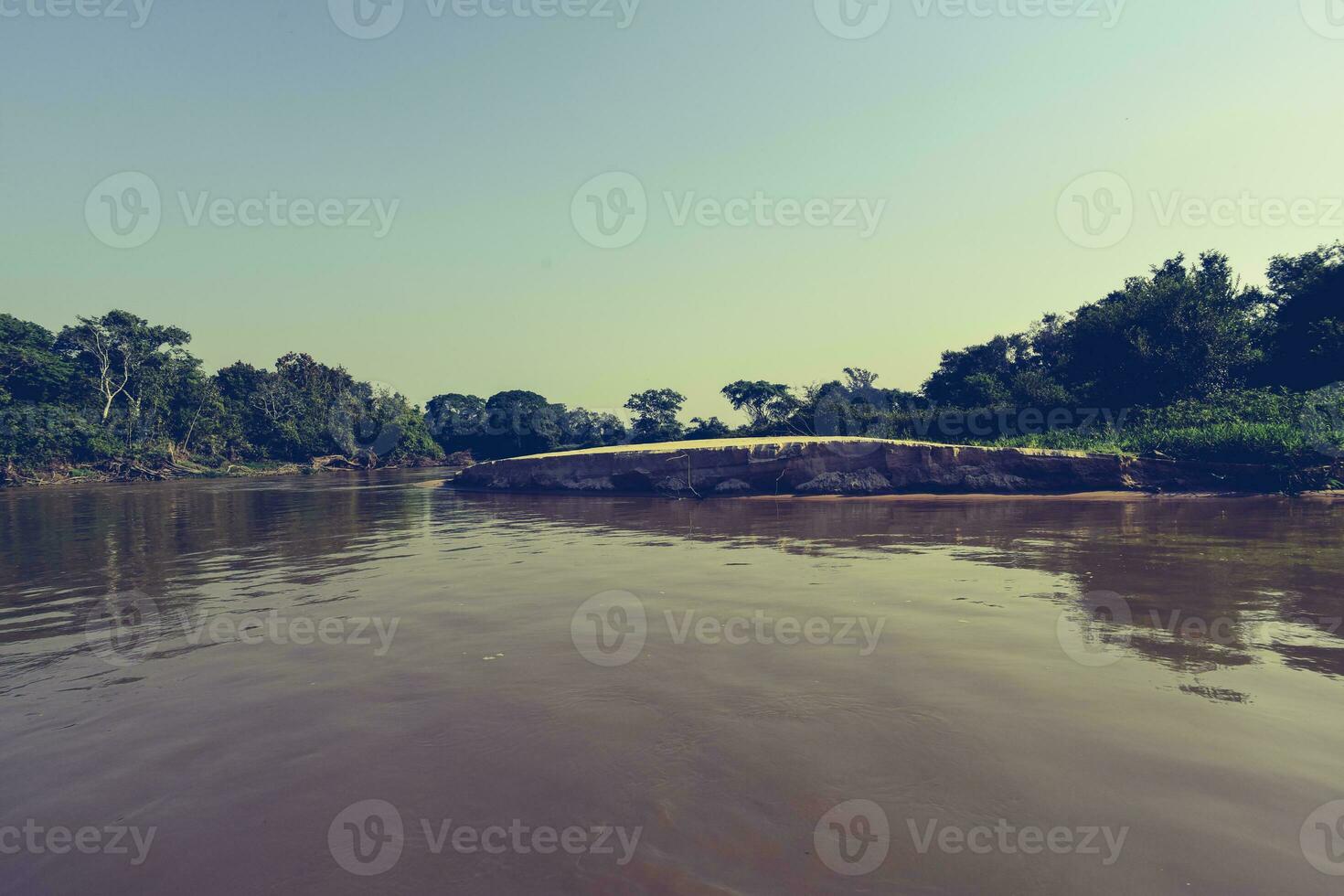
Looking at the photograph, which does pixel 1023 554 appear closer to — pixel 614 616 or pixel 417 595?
pixel 614 616

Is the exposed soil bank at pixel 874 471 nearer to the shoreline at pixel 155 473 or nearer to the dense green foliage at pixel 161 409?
the shoreline at pixel 155 473

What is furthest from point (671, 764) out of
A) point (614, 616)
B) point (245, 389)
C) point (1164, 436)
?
point (245, 389)

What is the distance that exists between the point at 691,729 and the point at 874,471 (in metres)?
13.1

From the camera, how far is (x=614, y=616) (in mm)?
5293

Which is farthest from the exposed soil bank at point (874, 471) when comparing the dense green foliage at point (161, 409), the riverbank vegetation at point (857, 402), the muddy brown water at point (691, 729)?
the dense green foliage at point (161, 409)

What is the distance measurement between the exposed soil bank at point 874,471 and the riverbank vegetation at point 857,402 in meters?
1.05

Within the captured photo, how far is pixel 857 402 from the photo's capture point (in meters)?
26.9

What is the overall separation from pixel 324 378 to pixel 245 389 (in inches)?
242

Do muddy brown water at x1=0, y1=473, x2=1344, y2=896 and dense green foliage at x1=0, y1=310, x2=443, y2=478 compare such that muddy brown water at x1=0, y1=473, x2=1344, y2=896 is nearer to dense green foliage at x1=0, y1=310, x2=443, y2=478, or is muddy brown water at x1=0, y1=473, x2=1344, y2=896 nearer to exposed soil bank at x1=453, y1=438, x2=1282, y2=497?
exposed soil bank at x1=453, y1=438, x2=1282, y2=497

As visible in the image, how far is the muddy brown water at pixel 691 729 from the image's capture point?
7.37 feet

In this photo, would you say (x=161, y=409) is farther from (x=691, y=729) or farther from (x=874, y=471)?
(x=691, y=729)

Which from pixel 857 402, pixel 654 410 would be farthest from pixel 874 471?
pixel 654 410

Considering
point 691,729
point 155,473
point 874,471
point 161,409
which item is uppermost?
point 161,409

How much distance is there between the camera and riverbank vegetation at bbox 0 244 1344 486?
17391mm
